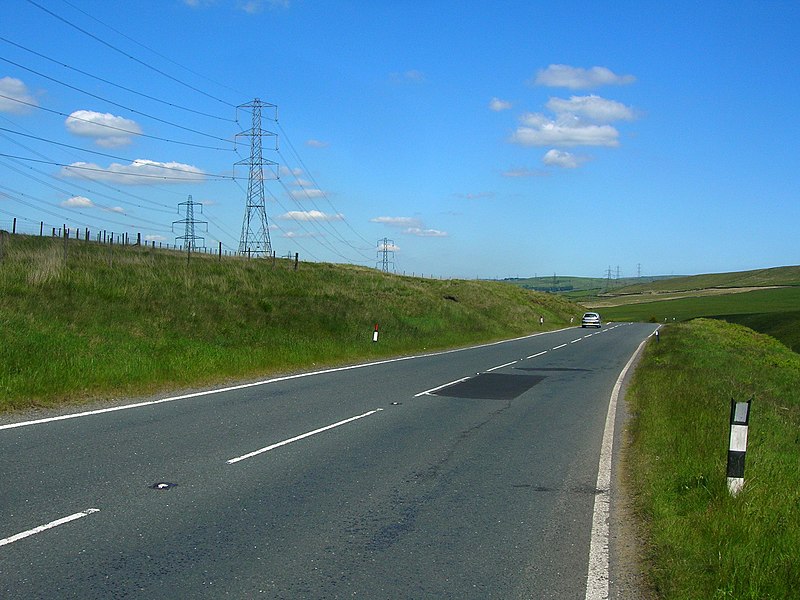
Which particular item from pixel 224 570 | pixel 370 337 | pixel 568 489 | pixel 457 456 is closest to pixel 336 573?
pixel 224 570

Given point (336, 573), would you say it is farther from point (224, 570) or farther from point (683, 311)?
point (683, 311)

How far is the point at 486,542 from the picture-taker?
6344mm

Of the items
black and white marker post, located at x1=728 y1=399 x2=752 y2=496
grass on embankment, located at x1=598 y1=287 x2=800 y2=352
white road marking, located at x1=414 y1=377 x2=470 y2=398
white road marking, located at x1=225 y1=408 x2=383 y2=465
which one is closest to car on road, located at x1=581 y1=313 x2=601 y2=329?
grass on embankment, located at x1=598 y1=287 x2=800 y2=352

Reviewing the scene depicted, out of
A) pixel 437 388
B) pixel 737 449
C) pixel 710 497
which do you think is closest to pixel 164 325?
pixel 437 388

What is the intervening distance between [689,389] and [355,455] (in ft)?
30.9

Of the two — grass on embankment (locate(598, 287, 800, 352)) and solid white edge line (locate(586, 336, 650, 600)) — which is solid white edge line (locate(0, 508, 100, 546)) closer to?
solid white edge line (locate(586, 336, 650, 600))

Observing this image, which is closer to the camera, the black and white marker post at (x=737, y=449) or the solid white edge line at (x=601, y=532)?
the solid white edge line at (x=601, y=532)

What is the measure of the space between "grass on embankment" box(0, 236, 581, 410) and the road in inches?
86.6

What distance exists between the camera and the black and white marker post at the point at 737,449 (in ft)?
24.2

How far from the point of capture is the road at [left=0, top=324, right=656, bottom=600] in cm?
537

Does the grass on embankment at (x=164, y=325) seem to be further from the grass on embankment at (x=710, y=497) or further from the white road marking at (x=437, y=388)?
the grass on embankment at (x=710, y=497)

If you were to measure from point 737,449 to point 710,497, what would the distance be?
21.9 inches

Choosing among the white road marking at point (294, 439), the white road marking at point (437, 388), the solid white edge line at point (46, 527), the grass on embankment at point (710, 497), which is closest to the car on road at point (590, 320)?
the white road marking at point (437, 388)

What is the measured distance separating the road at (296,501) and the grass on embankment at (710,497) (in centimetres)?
65
